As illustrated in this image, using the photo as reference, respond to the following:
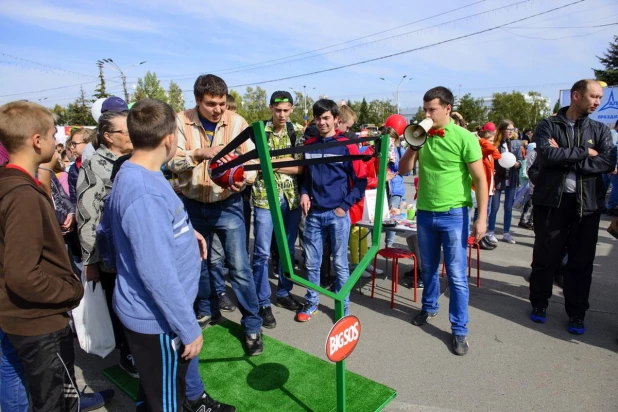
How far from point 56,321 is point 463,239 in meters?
2.99

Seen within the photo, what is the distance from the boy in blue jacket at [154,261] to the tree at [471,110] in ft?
139

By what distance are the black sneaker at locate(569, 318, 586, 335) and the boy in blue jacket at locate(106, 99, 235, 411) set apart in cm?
348

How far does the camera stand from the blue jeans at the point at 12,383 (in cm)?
219

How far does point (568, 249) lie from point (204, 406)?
11.4 ft

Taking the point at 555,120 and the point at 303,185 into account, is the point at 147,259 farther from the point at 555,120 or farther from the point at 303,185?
the point at 555,120

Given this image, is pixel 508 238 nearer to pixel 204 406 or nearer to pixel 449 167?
pixel 449 167

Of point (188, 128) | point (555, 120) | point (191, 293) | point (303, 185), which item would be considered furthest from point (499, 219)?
point (191, 293)

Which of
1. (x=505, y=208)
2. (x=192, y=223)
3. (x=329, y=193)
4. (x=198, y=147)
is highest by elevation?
(x=198, y=147)

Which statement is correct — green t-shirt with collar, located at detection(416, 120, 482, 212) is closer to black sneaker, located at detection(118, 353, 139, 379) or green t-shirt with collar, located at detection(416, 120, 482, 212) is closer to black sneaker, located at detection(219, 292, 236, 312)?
black sneaker, located at detection(219, 292, 236, 312)

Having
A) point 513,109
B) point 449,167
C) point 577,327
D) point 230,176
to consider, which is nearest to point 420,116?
point 513,109

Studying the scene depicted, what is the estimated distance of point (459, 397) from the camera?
2848 mm

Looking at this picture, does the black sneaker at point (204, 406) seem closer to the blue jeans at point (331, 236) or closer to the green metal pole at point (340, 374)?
the green metal pole at point (340, 374)

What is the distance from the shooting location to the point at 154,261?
5.59 ft

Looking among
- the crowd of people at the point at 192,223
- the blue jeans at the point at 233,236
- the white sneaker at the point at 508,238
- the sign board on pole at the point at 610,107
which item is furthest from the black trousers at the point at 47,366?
the sign board on pole at the point at 610,107
